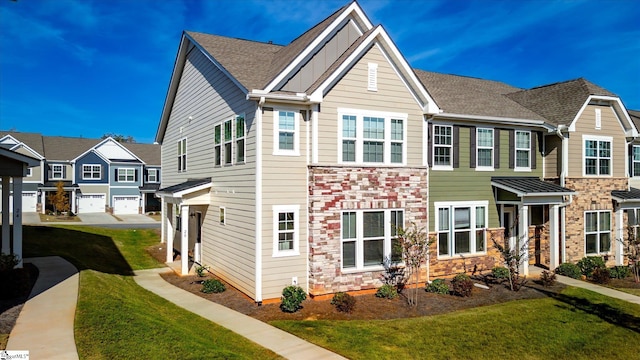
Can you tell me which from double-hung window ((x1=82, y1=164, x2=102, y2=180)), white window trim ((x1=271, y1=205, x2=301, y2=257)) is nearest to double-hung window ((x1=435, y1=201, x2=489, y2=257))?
white window trim ((x1=271, y1=205, x2=301, y2=257))

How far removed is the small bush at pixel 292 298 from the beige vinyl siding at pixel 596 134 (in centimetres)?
1345

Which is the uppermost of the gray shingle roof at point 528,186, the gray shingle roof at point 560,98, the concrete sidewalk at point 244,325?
the gray shingle roof at point 560,98

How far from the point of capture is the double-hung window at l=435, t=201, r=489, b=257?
16.1 metres

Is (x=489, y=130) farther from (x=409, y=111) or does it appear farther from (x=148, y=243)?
(x=148, y=243)

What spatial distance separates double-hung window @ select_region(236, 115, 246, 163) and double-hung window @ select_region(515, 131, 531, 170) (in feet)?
39.6

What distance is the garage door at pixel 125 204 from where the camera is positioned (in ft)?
152

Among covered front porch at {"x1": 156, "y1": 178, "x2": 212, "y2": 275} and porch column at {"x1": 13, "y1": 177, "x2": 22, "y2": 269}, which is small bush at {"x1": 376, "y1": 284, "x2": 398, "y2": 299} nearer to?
covered front porch at {"x1": 156, "y1": 178, "x2": 212, "y2": 275}

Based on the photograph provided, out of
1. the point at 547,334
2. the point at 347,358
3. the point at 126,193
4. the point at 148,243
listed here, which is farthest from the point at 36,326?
the point at 126,193

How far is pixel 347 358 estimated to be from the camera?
28.7ft

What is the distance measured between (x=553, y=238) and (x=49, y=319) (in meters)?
18.2

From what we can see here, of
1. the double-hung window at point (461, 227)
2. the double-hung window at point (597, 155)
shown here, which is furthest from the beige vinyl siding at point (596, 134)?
the double-hung window at point (461, 227)

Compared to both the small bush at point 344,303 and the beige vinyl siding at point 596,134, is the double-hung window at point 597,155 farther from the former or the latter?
the small bush at point 344,303

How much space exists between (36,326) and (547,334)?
485 inches

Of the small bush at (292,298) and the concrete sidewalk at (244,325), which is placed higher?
the small bush at (292,298)
